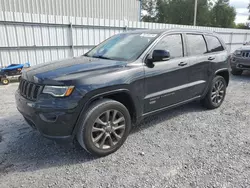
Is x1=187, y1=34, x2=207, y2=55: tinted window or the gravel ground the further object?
x1=187, y1=34, x2=207, y2=55: tinted window

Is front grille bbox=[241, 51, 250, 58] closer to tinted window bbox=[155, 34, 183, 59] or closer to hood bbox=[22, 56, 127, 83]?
tinted window bbox=[155, 34, 183, 59]

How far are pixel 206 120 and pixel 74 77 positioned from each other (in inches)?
111

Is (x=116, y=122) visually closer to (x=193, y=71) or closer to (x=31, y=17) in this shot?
(x=193, y=71)

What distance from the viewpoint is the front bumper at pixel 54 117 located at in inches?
96.3

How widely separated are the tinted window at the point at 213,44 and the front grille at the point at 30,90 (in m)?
3.42

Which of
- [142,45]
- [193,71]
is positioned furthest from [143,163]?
[193,71]

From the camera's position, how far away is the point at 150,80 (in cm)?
318

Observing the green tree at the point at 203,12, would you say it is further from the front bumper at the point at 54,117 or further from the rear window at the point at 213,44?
the front bumper at the point at 54,117

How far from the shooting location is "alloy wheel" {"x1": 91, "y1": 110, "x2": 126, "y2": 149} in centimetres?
277

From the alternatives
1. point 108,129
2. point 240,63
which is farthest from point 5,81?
point 240,63

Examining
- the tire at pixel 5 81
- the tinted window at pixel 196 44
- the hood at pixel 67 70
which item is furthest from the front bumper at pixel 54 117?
the tire at pixel 5 81

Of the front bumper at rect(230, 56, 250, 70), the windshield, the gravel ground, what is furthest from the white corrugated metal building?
the front bumper at rect(230, 56, 250, 70)

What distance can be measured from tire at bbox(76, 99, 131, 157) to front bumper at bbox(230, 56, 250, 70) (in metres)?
7.01

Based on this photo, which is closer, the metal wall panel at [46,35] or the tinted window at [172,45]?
the tinted window at [172,45]
